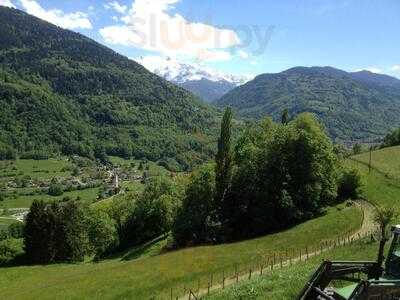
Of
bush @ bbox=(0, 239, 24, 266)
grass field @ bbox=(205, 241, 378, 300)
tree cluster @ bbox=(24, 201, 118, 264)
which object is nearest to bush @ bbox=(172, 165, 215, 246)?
tree cluster @ bbox=(24, 201, 118, 264)

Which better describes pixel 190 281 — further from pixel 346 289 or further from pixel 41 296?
pixel 346 289

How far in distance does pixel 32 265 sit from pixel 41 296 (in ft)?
162

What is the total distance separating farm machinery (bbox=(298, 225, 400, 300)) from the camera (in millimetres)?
16734

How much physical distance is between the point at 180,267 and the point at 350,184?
43002 millimetres

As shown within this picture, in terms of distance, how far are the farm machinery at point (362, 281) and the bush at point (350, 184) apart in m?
73.1

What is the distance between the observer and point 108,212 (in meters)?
135

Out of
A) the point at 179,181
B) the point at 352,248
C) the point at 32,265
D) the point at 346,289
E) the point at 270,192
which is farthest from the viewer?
the point at 179,181

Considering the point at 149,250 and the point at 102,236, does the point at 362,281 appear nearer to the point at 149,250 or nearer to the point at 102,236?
the point at 149,250

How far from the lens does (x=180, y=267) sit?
195 ft

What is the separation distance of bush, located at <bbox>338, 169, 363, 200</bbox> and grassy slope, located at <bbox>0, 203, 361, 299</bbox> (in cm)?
1087

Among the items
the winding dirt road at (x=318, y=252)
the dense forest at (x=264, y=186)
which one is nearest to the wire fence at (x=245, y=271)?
the winding dirt road at (x=318, y=252)

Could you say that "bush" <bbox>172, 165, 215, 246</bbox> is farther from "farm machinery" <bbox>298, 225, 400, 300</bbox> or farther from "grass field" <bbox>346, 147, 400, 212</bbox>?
"farm machinery" <bbox>298, 225, 400, 300</bbox>

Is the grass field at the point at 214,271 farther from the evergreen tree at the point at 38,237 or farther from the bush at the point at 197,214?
the evergreen tree at the point at 38,237

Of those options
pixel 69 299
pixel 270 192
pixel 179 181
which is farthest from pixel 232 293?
pixel 179 181
